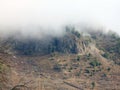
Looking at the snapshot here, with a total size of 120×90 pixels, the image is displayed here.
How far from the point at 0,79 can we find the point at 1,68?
2002 inches

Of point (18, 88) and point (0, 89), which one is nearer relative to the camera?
point (18, 88)

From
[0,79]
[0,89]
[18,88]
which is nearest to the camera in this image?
[18,88]

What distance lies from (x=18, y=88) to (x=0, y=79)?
84.6ft

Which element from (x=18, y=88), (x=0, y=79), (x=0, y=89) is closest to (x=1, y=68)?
(x=0, y=89)

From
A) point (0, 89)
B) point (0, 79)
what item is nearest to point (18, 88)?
point (0, 79)

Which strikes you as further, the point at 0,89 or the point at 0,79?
the point at 0,89

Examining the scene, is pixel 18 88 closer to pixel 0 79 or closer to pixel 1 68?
pixel 0 79

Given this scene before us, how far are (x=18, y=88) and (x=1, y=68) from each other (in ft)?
250

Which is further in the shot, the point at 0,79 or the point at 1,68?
the point at 1,68

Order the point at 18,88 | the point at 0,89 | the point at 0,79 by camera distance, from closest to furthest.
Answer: the point at 18,88, the point at 0,79, the point at 0,89

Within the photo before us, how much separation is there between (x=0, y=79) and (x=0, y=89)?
44.3 m

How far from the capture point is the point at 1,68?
17588cm

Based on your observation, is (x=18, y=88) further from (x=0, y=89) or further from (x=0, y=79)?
(x=0, y=89)

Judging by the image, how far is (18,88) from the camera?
333 feet
